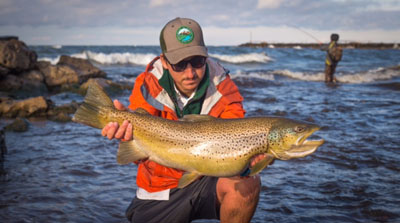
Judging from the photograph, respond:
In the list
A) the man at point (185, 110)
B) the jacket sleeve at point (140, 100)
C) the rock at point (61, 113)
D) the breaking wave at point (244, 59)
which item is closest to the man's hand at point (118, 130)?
the man at point (185, 110)

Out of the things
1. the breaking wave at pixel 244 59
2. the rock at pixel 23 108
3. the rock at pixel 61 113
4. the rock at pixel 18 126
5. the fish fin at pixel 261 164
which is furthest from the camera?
the breaking wave at pixel 244 59

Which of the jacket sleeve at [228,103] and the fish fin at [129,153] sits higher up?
the jacket sleeve at [228,103]

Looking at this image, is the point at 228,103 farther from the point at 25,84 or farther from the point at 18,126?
the point at 25,84

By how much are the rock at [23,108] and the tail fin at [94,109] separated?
7.06m

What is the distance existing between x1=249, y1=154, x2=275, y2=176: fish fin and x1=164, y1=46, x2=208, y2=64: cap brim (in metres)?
1.15

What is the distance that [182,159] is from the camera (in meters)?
2.94

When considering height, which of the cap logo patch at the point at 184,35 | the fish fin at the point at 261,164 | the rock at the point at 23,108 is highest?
the cap logo patch at the point at 184,35

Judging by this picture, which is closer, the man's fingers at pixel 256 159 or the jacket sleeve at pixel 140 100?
the man's fingers at pixel 256 159

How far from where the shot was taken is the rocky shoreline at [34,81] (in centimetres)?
933

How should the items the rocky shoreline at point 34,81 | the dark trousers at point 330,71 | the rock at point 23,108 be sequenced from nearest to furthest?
the rock at point 23,108
the rocky shoreline at point 34,81
the dark trousers at point 330,71

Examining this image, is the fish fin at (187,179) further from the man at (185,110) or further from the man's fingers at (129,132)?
the man's fingers at (129,132)

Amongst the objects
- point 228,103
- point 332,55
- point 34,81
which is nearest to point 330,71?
point 332,55

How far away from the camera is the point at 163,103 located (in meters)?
3.46

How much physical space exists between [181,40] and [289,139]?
137 cm
